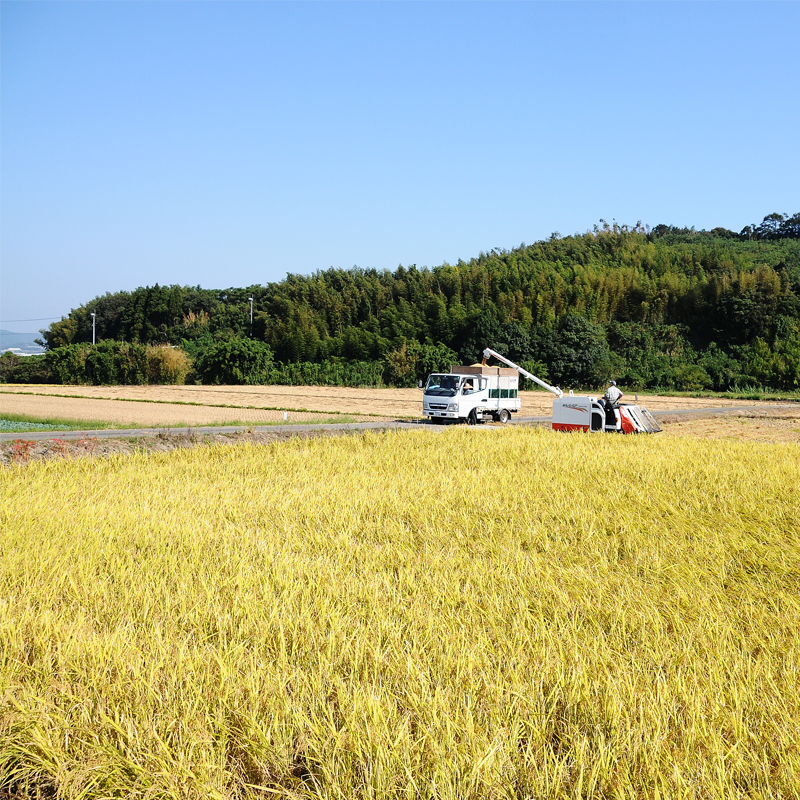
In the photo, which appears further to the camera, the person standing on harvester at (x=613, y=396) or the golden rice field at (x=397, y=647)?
the person standing on harvester at (x=613, y=396)

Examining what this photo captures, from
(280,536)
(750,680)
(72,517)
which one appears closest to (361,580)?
(280,536)

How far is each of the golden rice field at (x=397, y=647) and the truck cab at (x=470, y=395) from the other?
647 inches

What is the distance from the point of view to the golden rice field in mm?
2951

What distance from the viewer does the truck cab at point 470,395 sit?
25.3 m

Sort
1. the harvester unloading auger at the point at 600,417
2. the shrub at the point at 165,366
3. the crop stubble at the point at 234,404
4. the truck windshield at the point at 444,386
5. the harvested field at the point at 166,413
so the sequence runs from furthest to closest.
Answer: the shrub at the point at 165,366, the crop stubble at the point at 234,404, the harvested field at the point at 166,413, the truck windshield at the point at 444,386, the harvester unloading auger at the point at 600,417

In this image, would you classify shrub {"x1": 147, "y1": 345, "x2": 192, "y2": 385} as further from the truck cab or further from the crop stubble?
the truck cab

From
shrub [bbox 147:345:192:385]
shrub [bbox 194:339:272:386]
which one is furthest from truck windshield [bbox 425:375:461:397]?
shrub [bbox 147:345:192:385]

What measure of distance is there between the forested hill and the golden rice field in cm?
4798

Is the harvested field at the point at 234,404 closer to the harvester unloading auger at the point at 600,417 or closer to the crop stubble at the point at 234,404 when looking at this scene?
the crop stubble at the point at 234,404

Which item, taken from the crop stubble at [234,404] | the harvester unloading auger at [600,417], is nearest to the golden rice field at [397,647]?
the harvester unloading auger at [600,417]

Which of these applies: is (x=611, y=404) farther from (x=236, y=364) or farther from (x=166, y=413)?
(x=236, y=364)

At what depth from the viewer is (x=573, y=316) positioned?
56.3m

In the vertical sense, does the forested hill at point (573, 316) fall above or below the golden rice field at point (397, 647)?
above

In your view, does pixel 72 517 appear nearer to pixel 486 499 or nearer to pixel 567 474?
pixel 486 499
